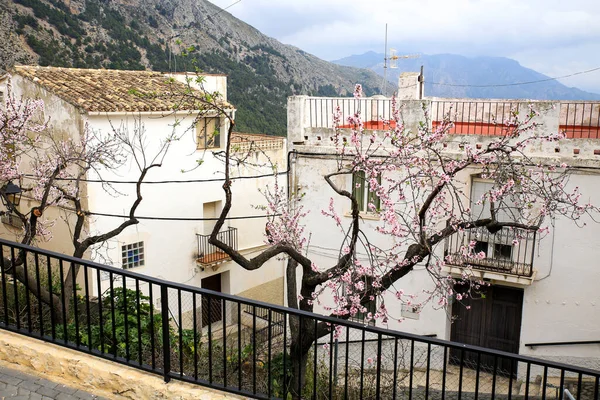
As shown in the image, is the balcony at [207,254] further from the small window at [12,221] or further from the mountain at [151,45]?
the mountain at [151,45]

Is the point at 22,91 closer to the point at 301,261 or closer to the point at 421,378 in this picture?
the point at 301,261

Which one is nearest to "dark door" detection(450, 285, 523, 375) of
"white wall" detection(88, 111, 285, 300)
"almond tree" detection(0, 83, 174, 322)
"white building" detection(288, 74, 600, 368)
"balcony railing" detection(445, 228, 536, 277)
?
"white building" detection(288, 74, 600, 368)

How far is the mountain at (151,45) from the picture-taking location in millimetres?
32438

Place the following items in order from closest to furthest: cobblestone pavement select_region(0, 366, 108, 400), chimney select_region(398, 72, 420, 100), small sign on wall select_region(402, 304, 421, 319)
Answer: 1. cobblestone pavement select_region(0, 366, 108, 400)
2. small sign on wall select_region(402, 304, 421, 319)
3. chimney select_region(398, 72, 420, 100)

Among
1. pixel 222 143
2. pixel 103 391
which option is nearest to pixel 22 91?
pixel 222 143

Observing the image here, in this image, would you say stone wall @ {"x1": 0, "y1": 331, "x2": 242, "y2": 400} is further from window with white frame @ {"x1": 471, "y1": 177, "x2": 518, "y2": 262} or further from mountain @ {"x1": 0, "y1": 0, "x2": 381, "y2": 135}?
mountain @ {"x1": 0, "y1": 0, "x2": 381, "y2": 135}

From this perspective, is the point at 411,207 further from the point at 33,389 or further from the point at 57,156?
the point at 57,156

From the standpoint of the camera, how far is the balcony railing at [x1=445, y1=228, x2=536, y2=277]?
1115 cm

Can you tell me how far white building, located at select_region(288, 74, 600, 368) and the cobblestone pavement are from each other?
8.53 metres

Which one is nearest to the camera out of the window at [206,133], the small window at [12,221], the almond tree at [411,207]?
the almond tree at [411,207]

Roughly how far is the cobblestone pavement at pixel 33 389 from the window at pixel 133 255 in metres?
11.7

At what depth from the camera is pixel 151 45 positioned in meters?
42.6

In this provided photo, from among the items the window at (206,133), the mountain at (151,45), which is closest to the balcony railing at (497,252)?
the window at (206,133)

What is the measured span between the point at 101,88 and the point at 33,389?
1310 cm
